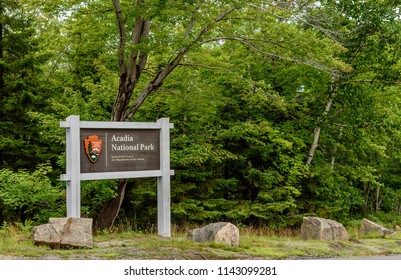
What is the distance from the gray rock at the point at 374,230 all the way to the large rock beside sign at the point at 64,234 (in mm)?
7573

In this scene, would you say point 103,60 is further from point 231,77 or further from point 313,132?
point 313,132

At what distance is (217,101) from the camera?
15062 millimetres

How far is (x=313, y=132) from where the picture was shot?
59.0 ft

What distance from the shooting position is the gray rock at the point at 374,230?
490 inches

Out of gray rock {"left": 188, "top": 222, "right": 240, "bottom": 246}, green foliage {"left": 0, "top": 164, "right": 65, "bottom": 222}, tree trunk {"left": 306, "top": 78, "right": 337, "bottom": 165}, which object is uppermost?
tree trunk {"left": 306, "top": 78, "right": 337, "bottom": 165}

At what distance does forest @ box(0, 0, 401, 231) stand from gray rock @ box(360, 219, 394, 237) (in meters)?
3.20

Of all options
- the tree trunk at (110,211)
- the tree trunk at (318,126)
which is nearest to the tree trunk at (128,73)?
the tree trunk at (110,211)

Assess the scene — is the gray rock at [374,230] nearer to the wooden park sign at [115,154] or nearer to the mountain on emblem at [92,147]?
the wooden park sign at [115,154]

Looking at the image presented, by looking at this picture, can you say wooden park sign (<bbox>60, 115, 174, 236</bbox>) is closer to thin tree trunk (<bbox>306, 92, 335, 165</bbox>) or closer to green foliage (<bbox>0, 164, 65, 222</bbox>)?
green foliage (<bbox>0, 164, 65, 222</bbox>)

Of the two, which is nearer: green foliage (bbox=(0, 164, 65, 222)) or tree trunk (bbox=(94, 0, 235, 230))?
green foliage (bbox=(0, 164, 65, 222))

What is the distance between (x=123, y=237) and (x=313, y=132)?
9.90 m

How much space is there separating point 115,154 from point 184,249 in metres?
2.74

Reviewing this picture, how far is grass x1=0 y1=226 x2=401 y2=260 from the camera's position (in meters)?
7.78

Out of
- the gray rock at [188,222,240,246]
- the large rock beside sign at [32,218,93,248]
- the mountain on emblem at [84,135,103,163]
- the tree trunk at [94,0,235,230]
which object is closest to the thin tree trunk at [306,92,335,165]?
the tree trunk at [94,0,235,230]
